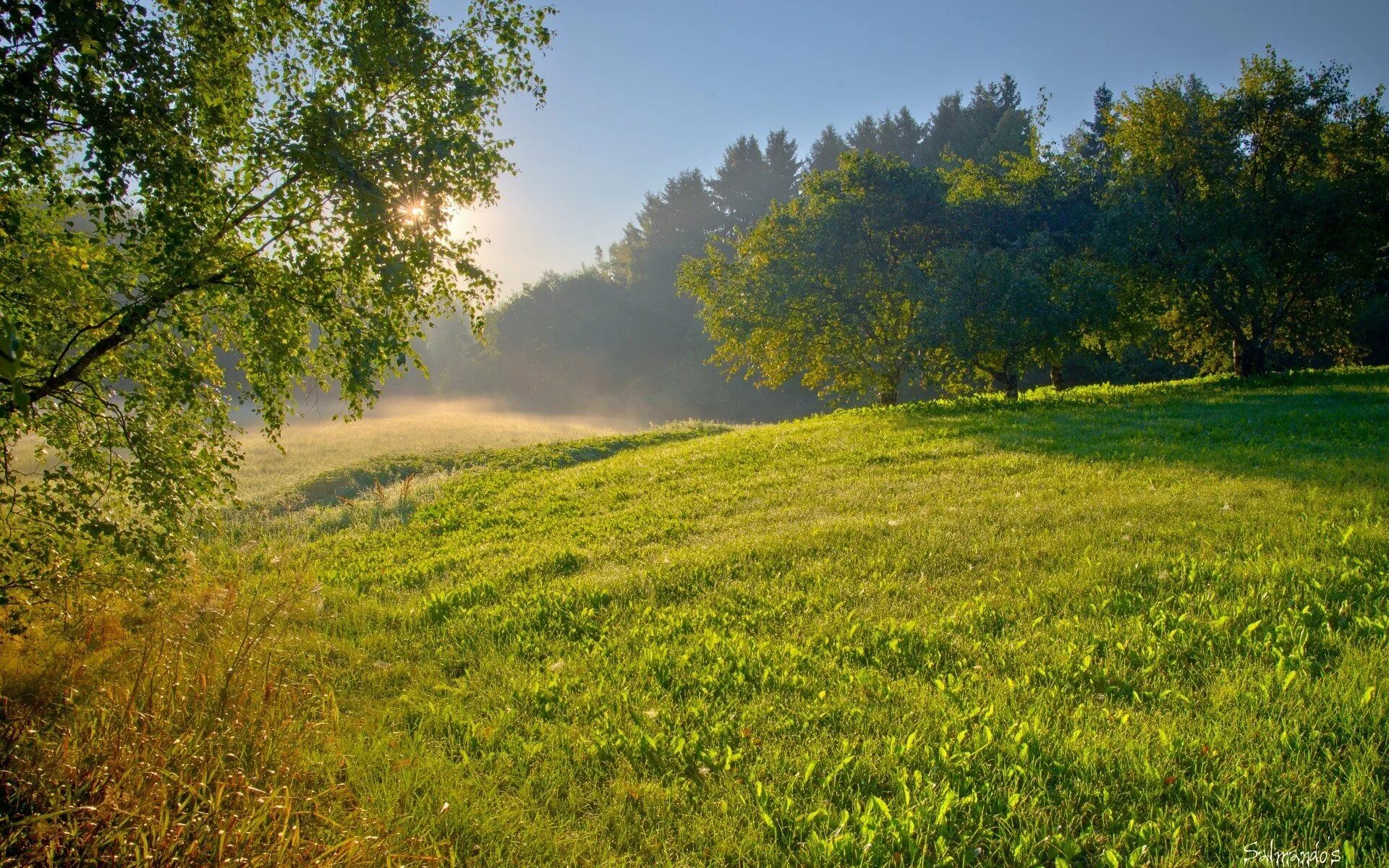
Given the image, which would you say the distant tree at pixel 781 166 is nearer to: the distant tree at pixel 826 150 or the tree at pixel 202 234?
the distant tree at pixel 826 150

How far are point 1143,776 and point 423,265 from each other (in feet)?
20.8

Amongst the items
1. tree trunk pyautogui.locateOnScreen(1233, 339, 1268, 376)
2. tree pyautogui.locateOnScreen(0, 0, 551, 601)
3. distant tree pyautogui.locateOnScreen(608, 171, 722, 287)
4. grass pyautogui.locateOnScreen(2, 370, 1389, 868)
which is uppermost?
distant tree pyautogui.locateOnScreen(608, 171, 722, 287)

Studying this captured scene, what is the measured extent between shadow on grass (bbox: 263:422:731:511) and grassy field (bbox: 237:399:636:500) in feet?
2.10

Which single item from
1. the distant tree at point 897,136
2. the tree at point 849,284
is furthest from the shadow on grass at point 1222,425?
the distant tree at point 897,136

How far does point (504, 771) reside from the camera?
458cm

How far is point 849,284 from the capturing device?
23516 mm

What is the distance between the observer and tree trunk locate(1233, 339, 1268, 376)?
21703 mm

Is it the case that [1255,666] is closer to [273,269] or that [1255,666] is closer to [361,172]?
[361,172]

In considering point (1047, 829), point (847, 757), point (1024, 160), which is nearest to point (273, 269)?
point (847, 757)

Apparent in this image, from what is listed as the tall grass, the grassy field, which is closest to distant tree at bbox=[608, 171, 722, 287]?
the grassy field

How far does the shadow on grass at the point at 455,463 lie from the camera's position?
62.1 feet

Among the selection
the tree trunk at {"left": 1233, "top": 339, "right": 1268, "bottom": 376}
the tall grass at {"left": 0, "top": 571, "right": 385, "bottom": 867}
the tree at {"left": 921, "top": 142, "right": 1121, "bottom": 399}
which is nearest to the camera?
the tall grass at {"left": 0, "top": 571, "right": 385, "bottom": 867}

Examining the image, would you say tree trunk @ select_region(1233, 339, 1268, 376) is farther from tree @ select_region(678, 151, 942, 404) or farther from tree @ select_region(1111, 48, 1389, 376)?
tree @ select_region(678, 151, 942, 404)

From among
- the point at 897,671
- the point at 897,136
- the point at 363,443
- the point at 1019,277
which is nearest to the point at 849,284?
the point at 1019,277
